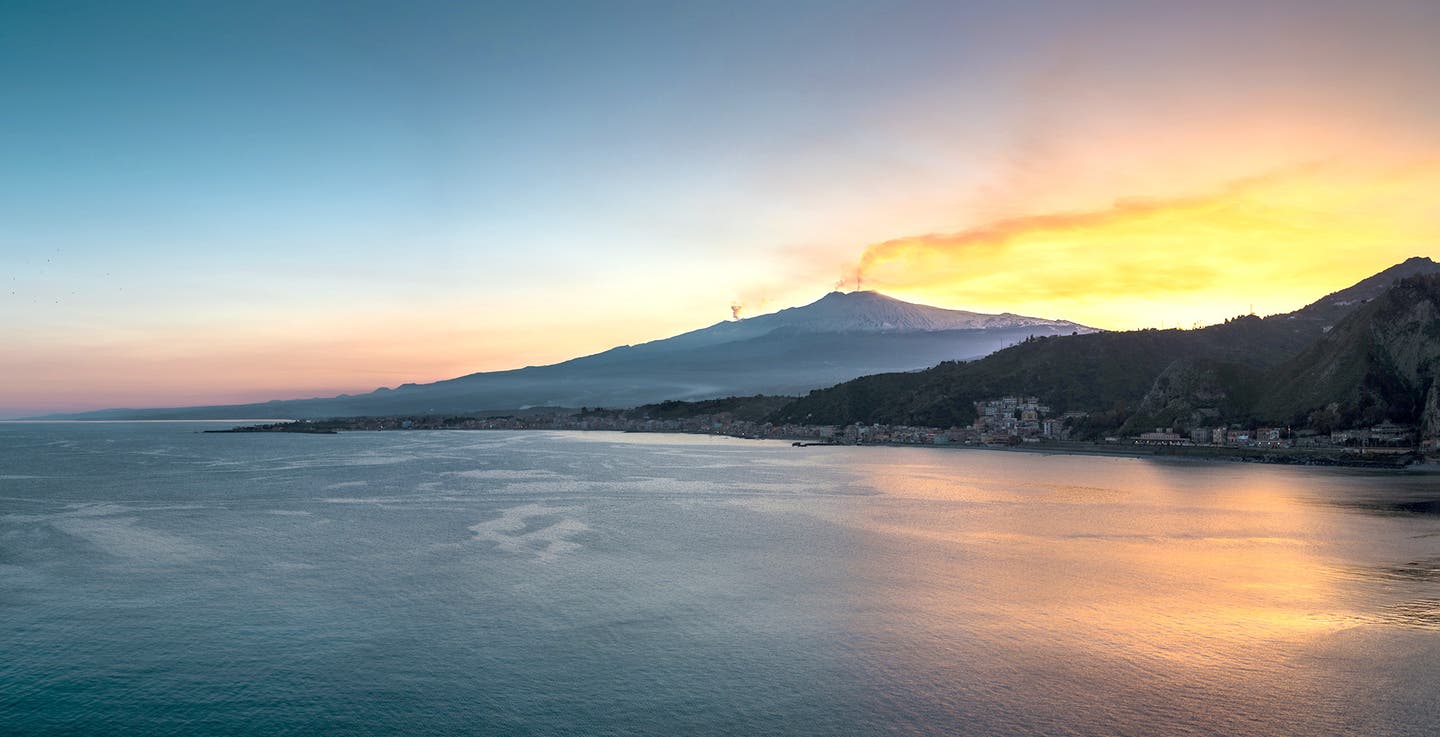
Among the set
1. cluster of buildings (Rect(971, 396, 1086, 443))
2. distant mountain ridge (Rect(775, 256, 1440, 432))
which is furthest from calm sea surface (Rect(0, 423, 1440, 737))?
cluster of buildings (Rect(971, 396, 1086, 443))

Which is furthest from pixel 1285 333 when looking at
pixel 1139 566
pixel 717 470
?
pixel 1139 566

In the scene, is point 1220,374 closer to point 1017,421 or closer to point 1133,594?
point 1017,421

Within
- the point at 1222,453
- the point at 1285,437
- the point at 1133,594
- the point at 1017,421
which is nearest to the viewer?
the point at 1133,594

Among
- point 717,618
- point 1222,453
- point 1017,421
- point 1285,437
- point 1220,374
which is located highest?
point 1220,374

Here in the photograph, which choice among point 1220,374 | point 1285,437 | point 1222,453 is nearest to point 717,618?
point 1222,453

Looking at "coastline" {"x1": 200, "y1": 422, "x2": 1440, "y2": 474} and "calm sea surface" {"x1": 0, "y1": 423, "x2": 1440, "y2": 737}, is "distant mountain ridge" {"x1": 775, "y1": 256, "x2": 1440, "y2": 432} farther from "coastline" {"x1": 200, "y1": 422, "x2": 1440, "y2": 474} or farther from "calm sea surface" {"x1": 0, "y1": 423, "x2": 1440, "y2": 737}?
"calm sea surface" {"x1": 0, "y1": 423, "x2": 1440, "y2": 737}

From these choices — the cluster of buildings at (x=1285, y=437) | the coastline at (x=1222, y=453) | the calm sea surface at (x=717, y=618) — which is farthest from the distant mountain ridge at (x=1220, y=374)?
the calm sea surface at (x=717, y=618)

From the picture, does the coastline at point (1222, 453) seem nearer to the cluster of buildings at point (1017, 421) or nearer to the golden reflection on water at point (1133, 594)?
the cluster of buildings at point (1017, 421)

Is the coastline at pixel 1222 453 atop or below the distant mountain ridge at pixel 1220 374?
below
